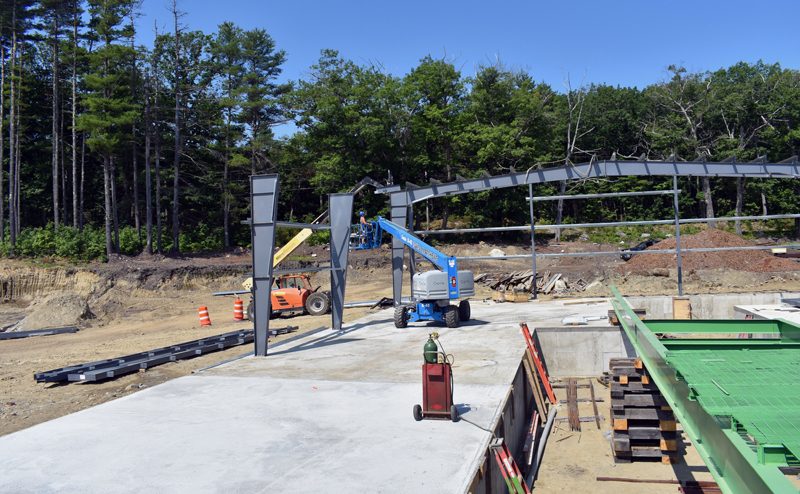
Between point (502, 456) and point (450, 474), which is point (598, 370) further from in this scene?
point (450, 474)

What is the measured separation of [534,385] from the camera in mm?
10789

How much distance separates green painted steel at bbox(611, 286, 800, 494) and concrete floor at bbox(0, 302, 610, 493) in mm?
2140

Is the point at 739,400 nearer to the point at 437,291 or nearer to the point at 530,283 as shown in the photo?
the point at 437,291

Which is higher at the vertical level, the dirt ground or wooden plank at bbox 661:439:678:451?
the dirt ground

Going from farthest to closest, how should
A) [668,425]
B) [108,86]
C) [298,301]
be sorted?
[108,86]
[298,301]
[668,425]

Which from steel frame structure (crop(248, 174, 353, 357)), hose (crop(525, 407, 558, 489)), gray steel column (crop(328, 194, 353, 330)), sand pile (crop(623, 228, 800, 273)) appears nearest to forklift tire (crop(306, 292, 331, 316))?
gray steel column (crop(328, 194, 353, 330))

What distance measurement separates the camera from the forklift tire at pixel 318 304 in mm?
20812

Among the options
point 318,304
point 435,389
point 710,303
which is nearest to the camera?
point 435,389

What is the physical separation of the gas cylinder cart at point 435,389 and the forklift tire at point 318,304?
556 inches

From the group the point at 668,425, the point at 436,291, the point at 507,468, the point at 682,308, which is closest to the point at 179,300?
the point at 436,291

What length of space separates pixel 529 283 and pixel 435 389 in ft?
57.8

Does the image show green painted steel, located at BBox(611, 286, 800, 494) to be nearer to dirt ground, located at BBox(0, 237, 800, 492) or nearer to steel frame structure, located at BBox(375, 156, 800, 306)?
dirt ground, located at BBox(0, 237, 800, 492)

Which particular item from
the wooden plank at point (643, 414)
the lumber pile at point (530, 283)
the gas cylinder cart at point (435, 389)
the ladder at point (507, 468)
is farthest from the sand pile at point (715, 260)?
the ladder at point (507, 468)

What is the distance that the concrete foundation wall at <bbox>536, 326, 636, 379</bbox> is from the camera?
43.5ft
